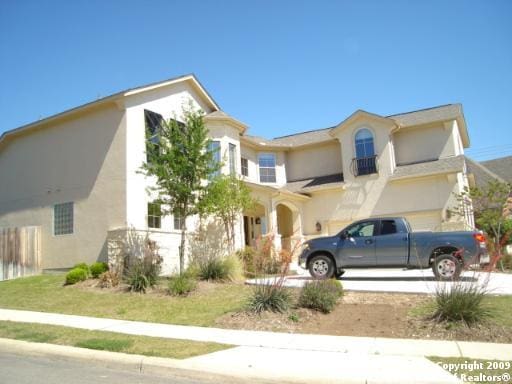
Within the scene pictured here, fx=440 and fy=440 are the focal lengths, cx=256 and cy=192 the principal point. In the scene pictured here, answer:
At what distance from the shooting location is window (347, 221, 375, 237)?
44.7ft

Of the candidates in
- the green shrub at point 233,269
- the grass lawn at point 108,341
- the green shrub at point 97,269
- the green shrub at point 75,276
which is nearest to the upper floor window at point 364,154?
the green shrub at point 233,269

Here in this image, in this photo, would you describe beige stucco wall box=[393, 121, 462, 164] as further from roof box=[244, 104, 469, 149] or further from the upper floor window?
the upper floor window

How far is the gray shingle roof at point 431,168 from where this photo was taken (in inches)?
835

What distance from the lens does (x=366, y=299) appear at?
10.2m

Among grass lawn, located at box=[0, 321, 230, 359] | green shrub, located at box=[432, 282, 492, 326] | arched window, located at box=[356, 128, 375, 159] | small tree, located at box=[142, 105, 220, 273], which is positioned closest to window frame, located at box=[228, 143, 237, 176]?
small tree, located at box=[142, 105, 220, 273]

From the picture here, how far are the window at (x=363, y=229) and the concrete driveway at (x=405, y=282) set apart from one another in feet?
4.75

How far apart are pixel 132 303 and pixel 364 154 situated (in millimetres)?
16191

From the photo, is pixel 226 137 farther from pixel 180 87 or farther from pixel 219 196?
pixel 219 196

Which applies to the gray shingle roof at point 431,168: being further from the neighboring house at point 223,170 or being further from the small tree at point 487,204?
the small tree at point 487,204

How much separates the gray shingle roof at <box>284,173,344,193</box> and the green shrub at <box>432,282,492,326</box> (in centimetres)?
1628

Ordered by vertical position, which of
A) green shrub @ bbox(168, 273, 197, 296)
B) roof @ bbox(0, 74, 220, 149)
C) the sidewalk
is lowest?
the sidewalk

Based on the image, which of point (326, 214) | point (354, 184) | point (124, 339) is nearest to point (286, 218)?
point (326, 214)

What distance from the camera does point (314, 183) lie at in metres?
25.5

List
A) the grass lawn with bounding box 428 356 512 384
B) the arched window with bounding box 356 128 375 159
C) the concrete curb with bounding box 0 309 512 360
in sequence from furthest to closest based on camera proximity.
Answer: the arched window with bounding box 356 128 375 159
the concrete curb with bounding box 0 309 512 360
the grass lawn with bounding box 428 356 512 384
